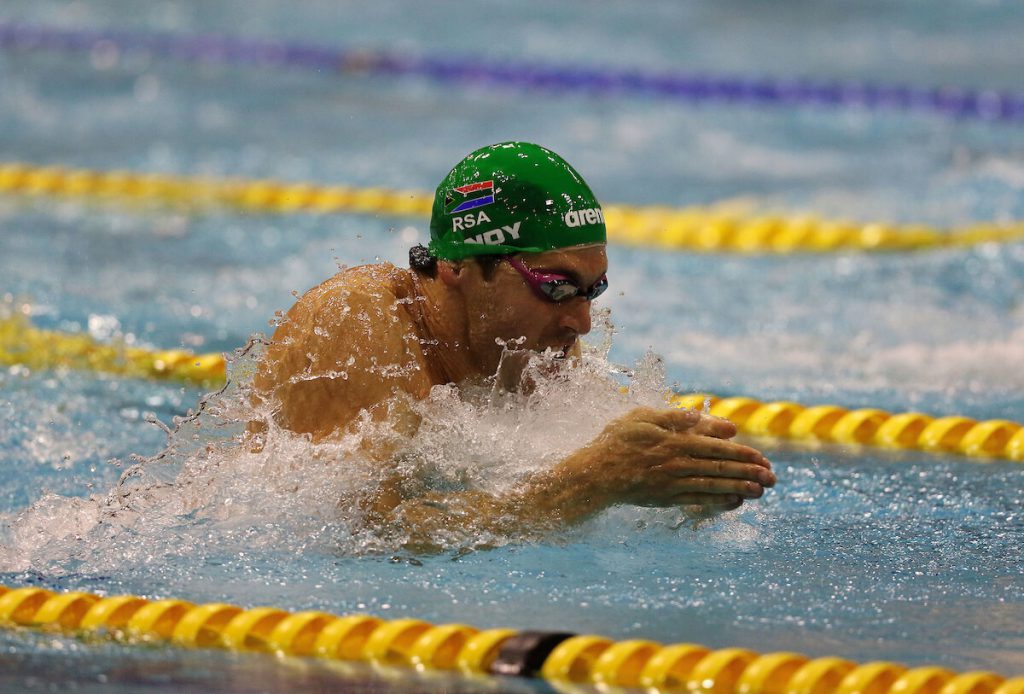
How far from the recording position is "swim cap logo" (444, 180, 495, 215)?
9.36 feet

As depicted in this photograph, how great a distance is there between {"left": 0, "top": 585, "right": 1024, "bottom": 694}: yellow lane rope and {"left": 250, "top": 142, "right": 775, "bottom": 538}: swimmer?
283mm

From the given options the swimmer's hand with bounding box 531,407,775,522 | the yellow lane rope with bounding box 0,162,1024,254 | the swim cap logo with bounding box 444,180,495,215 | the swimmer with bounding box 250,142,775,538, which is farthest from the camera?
the yellow lane rope with bounding box 0,162,1024,254

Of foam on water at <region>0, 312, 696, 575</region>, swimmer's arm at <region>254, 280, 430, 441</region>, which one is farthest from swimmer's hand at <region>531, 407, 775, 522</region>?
swimmer's arm at <region>254, 280, 430, 441</region>

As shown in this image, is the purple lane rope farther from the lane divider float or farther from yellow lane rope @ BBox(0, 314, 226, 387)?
yellow lane rope @ BBox(0, 314, 226, 387)

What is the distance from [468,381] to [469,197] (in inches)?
14.1

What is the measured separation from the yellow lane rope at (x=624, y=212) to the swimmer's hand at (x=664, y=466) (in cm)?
392

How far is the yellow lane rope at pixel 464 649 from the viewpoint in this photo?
7.75ft

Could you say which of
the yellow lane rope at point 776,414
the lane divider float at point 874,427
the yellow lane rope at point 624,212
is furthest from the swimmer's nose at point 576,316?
the yellow lane rope at point 624,212

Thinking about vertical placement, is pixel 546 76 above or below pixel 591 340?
above

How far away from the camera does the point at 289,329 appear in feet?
9.51

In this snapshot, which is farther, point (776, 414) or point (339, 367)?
point (776, 414)

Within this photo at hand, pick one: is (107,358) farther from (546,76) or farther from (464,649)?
(546,76)

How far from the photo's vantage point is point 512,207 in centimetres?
283

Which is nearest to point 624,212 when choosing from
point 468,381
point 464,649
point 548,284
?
point 468,381
